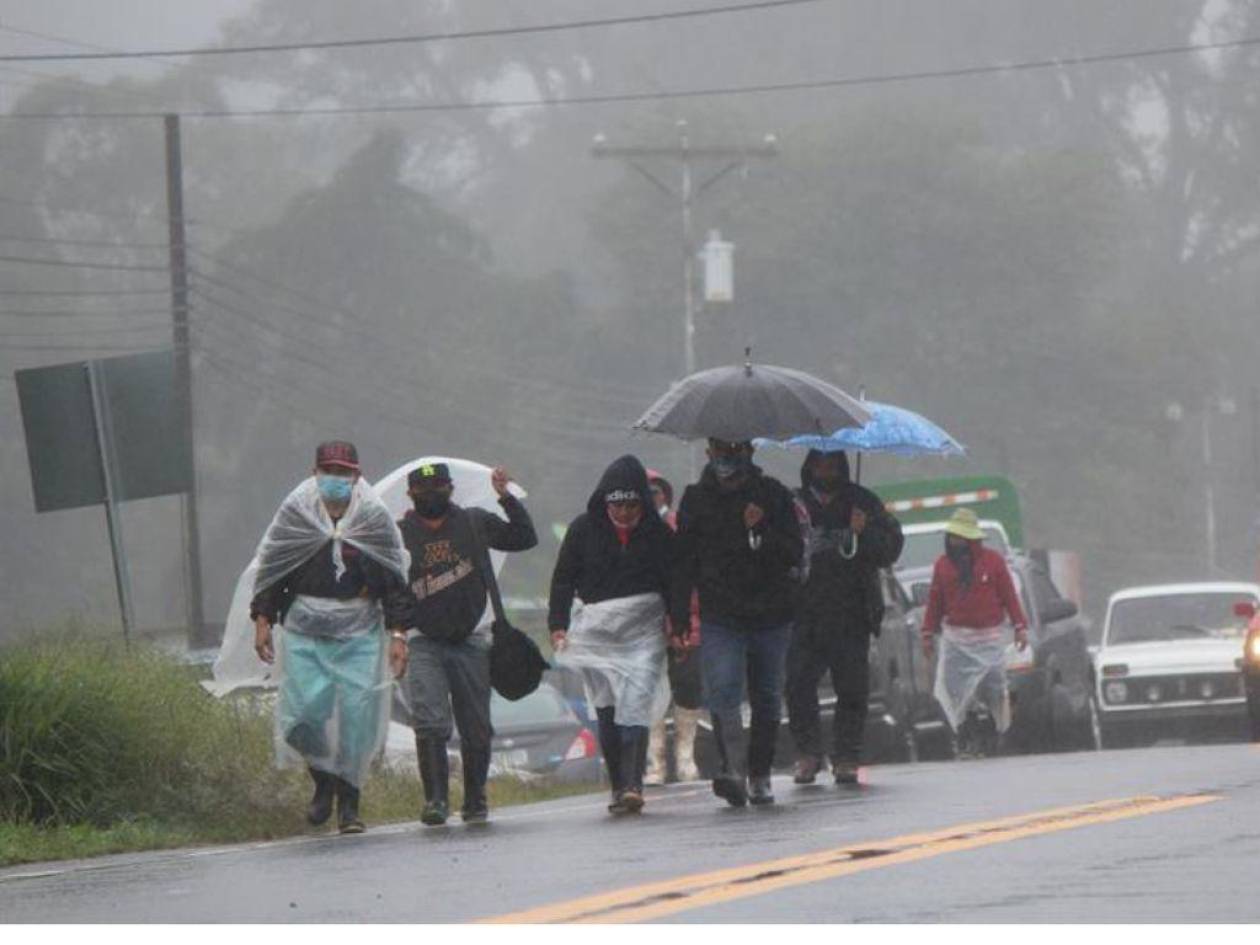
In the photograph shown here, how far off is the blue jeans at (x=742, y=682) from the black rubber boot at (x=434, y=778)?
1.24 metres

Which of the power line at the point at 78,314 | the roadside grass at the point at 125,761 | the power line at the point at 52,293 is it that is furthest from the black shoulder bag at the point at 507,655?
the power line at the point at 78,314

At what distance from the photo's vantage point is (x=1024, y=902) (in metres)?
9.68

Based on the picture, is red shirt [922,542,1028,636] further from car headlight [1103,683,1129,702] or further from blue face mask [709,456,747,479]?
blue face mask [709,456,747,479]

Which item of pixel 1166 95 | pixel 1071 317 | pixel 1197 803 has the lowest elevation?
pixel 1197 803

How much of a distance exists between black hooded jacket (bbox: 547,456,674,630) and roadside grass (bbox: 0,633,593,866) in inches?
71.9

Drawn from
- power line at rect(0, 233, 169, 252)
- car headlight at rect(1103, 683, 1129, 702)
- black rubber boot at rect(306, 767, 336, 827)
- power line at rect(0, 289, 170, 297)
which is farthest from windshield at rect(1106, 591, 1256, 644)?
power line at rect(0, 233, 169, 252)

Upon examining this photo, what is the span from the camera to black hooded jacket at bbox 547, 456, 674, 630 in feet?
51.5

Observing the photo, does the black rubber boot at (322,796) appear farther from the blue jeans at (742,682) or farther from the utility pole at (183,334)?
the utility pole at (183,334)

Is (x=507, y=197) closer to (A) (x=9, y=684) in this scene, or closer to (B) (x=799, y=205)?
(B) (x=799, y=205)

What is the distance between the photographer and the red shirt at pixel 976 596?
23438 millimetres

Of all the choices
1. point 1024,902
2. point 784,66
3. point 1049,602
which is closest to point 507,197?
point 784,66

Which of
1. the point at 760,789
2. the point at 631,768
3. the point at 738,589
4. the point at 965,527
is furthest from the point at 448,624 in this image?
the point at 965,527

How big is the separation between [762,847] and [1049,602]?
1523 centimetres

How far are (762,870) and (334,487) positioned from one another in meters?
5.00
